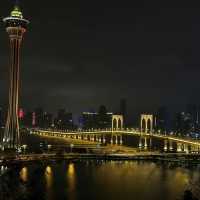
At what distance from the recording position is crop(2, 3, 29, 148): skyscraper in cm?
4412

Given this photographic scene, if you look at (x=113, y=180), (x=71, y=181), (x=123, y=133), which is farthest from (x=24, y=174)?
(x=123, y=133)

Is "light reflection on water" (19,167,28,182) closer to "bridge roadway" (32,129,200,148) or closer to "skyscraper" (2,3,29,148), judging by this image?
"skyscraper" (2,3,29,148)

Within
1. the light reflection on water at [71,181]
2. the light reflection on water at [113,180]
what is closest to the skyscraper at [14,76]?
the light reflection on water at [113,180]

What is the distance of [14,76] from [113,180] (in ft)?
47.8

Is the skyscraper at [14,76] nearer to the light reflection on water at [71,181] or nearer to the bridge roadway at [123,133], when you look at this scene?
the light reflection on water at [71,181]

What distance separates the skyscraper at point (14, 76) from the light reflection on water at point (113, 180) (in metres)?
4.65

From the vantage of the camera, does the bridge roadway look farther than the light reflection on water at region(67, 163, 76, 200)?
Yes

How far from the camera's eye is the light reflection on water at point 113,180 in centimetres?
2801

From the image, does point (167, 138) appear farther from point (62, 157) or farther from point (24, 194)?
point (24, 194)

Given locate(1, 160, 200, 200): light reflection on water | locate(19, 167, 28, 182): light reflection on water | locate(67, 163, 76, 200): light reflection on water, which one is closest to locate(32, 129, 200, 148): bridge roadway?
locate(1, 160, 200, 200): light reflection on water

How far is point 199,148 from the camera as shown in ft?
175

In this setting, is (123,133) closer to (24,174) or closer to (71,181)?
(24,174)

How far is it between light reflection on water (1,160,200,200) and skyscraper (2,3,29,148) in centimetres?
465

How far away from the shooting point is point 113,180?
33.6 meters
